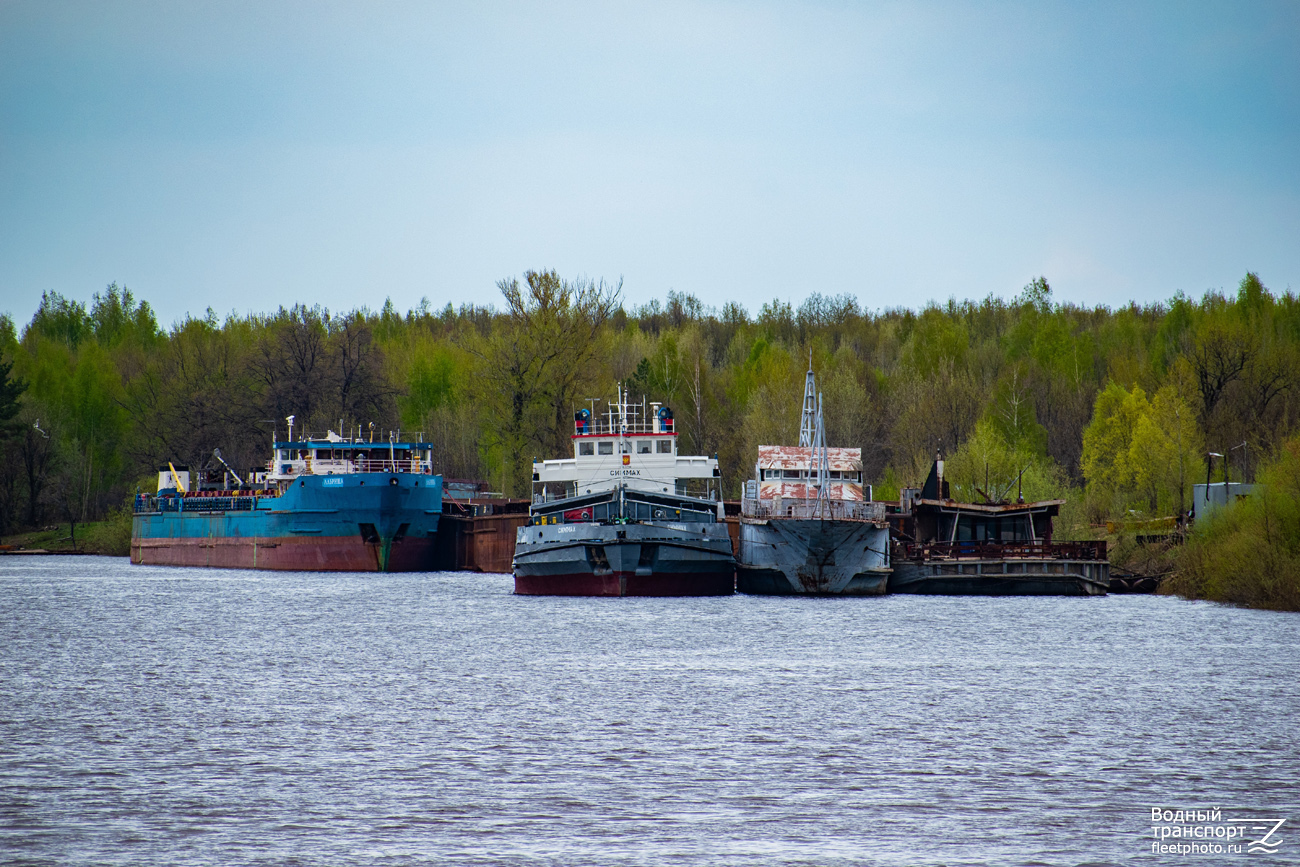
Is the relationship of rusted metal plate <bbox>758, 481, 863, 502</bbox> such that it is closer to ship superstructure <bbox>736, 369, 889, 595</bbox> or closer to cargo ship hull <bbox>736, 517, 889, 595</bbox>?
ship superstructure <bbox>736, 369, 889, 595</bbox>

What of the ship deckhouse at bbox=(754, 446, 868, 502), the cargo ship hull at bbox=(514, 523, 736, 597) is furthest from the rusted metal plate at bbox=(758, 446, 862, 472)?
the cargo ship hull at bbox=(514, 523, 736, 597)

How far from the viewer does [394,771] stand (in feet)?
69.6

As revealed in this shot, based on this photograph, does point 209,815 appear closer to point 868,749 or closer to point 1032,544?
point 868,749

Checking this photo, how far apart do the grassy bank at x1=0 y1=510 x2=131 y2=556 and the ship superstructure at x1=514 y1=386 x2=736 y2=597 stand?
6174 cm

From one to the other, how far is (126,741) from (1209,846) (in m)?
16.5

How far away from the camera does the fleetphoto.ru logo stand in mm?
16734

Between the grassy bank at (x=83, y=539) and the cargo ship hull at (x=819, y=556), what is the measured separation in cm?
6617

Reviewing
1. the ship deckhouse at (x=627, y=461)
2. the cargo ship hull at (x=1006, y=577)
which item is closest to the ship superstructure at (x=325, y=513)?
the ship deckhouse at (x=627, y=461)

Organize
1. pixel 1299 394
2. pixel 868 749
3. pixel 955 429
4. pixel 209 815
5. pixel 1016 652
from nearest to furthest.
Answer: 1. pixel 209 815
2. pixel 868 749
3. pixel 1016 652
4. pixel 1299 394
5. pixel 955 429

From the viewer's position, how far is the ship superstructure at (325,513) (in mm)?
76000

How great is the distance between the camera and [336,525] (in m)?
77.2

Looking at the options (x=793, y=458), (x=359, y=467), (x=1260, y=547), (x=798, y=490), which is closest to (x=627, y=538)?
(x=798, y=490)

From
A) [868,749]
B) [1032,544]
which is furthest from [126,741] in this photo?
[1032,544]

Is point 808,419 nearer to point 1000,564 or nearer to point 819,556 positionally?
point 1000,564
